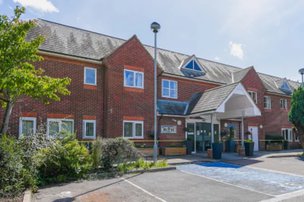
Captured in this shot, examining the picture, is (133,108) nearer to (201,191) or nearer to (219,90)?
(219,90)

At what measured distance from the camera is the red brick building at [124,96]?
17.0 metres

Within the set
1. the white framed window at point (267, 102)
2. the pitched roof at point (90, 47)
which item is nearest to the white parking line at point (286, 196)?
the pitched roof at point (90, 47)

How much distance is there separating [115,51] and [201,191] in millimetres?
12203

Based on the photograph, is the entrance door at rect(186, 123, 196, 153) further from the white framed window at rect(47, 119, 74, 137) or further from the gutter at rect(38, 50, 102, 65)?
the white framed window at rect(47, 119, 74, 137)

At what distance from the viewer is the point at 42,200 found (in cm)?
795

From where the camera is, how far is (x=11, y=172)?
8.69m

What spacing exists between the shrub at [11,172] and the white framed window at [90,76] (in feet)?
31.0

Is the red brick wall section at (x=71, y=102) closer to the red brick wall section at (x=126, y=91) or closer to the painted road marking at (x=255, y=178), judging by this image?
the red brick wall section at (x=126, y=91)

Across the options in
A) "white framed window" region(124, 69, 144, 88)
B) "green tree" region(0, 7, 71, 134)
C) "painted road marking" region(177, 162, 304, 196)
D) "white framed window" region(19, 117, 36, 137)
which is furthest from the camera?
"white framed window" region(124, 69, 144, 88)

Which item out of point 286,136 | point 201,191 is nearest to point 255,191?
point 201,191

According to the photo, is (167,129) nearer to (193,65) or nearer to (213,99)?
(213,99)

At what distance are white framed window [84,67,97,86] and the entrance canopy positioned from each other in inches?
299

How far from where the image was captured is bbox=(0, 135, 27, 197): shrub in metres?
8.45

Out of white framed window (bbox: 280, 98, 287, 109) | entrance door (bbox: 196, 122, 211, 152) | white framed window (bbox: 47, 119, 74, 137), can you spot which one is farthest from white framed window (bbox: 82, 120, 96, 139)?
white framed window (bbox: 280, 98, 287, 109)
